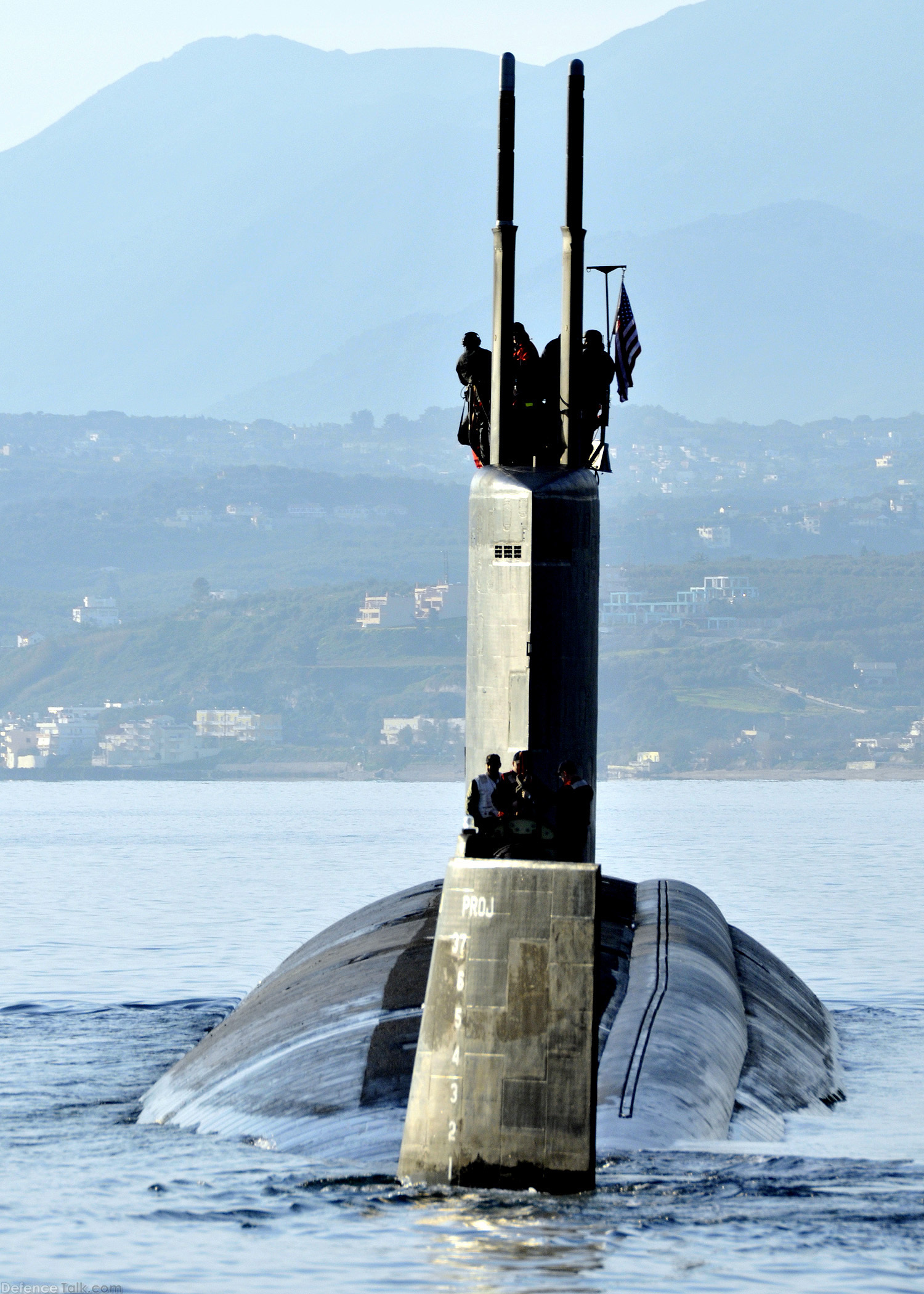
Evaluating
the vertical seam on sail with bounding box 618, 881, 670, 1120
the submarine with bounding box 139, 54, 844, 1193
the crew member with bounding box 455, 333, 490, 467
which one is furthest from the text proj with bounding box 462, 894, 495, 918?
the crew member with bounding box 455, 333, 490, 467

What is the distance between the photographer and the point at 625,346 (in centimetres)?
3048

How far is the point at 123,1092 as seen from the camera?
93.4 feet

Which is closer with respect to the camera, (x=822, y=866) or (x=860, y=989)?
(x=860, y=989)

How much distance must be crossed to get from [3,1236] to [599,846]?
8857 cm

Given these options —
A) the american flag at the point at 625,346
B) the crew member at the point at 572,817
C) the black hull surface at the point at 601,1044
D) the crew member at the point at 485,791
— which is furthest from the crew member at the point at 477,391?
the crew member at the point at 572,817

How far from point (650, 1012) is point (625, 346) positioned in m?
9.94

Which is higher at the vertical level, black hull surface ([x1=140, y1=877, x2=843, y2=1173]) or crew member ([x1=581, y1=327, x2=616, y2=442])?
crew member ([x1=581, y1=327, x2=616, y2=442])

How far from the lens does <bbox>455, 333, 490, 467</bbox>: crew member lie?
2850 cm

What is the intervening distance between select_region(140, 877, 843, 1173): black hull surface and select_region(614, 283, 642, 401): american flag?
24.9ft

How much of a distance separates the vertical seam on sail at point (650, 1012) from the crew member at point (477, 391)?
6.97 m

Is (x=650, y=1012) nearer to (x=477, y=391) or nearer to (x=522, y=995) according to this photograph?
(x=522, y=995)

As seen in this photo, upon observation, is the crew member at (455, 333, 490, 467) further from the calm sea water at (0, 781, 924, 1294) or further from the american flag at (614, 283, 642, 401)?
the calm sea water at (0, 781, 924, 1294)

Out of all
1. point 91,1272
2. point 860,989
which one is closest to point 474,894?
point 91,1272

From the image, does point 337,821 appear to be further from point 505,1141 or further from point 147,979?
point 505,1141
